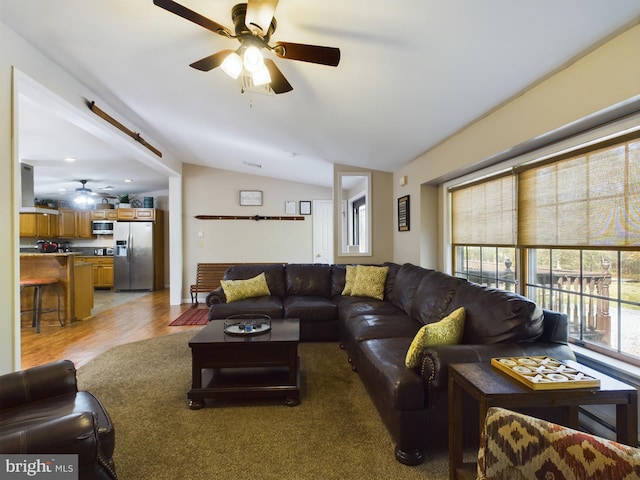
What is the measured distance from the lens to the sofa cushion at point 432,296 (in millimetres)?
2531

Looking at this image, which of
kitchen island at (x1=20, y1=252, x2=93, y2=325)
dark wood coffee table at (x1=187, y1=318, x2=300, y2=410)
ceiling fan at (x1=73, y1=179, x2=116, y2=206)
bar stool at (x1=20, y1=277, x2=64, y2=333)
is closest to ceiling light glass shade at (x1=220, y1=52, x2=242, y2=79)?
dark wood coffee table at (x1=187, y1=318, x2=300, y2=410)

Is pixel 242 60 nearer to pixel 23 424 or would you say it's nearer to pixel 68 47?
pixel 68 47

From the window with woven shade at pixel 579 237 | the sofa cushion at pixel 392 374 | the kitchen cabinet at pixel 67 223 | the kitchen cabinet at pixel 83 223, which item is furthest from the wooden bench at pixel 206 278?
the window with woven shade at pixel 579 237

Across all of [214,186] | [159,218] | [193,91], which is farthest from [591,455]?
[159,218]

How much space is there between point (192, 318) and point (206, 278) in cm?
126

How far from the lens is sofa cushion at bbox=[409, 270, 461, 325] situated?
253 cm

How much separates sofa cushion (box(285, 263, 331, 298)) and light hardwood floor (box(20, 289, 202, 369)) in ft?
4.65

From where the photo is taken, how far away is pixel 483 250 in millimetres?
3055

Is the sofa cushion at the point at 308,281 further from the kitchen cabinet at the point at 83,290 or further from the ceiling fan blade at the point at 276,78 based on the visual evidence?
the kitchen cabinet at the point at 83,290

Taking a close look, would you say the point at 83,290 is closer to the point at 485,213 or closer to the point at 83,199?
the point at 83,199

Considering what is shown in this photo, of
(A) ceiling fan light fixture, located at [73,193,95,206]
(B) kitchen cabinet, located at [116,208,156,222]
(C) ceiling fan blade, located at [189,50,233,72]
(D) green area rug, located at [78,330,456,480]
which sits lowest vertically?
(D) green area rug, located at [78,330,456,480]

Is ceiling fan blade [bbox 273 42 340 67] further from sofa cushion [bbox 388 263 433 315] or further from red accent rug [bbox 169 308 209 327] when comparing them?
red accent rug [bbox 169 308 209 327]

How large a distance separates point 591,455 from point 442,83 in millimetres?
2071

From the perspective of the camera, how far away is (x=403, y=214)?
4289 mm
